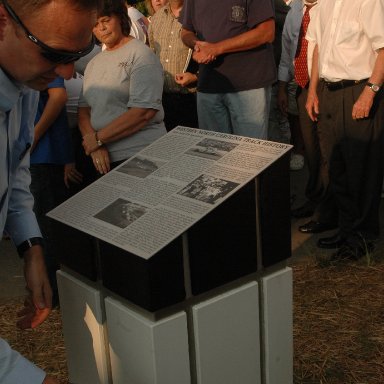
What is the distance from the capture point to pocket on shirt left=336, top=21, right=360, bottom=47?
14.3 feet

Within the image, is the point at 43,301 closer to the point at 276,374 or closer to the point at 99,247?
the point at 99,247

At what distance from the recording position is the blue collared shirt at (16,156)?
1766 mm

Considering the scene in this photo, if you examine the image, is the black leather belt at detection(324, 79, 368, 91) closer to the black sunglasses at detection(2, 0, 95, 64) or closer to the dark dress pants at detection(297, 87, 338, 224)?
the dark dress pants at detection(297, 87, 338, 224)

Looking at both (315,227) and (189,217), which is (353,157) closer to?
(315,227)

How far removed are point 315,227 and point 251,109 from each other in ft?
3.85

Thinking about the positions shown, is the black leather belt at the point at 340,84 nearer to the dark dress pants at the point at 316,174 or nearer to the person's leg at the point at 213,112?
the dark dress pants at the point at 316,174

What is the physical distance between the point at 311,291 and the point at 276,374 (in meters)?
1.85

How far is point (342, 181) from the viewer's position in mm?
4809

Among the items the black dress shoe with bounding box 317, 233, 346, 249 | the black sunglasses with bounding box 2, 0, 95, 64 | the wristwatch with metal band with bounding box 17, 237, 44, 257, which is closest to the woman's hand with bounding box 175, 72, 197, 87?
the black dress shoe with bounding box 317, 233, 346, 249

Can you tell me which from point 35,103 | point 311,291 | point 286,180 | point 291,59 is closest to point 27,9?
point 35,103

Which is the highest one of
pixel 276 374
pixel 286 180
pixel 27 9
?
pixel 27 9

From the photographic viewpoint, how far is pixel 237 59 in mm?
4699

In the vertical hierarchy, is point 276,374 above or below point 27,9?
below

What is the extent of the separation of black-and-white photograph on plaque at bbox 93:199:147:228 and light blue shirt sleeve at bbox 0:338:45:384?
1.99 ft
